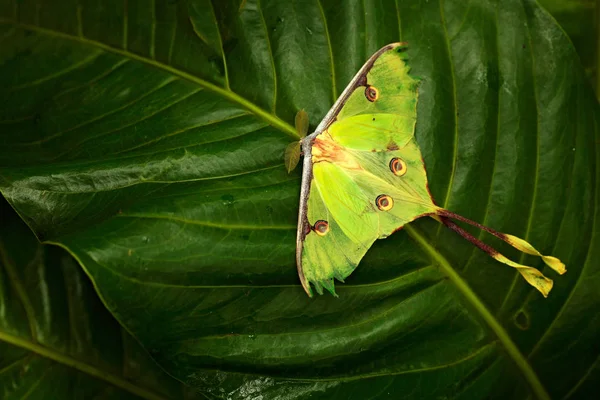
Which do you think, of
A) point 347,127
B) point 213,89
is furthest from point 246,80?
point 347,127

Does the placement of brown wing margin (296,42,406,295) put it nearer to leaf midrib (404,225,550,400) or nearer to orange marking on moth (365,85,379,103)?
orange marking on moth (365,85,379,103)

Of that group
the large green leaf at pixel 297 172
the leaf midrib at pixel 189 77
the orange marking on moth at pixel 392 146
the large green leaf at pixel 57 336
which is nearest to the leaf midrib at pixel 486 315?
the large green leaf at pixel 297 172

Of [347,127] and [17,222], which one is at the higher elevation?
[347,127]

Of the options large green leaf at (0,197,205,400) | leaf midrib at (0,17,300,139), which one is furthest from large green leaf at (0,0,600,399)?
large green leaf at (0,197,205,400)

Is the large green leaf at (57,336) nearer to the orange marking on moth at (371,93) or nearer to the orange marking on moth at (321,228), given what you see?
the orange marking on moth at (321,228)

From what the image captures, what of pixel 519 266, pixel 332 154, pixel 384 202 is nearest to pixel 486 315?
pixel 519 266

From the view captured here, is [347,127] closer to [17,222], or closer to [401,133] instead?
[401,133]
